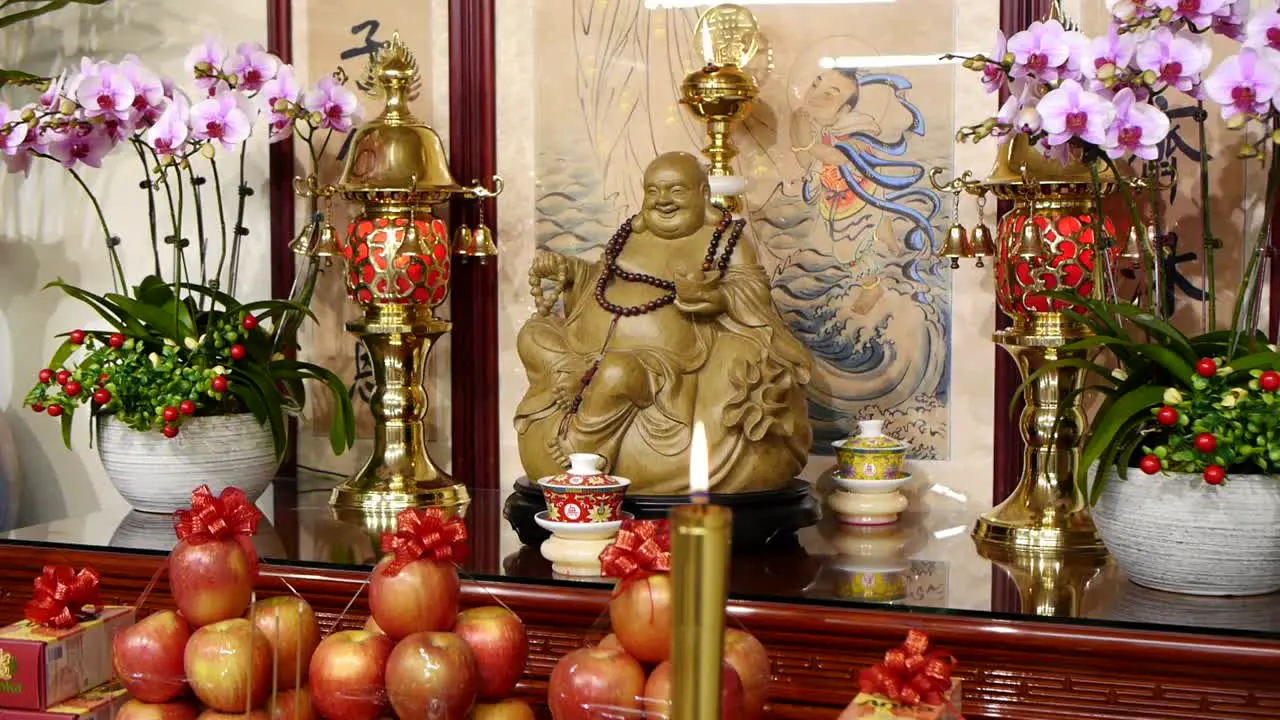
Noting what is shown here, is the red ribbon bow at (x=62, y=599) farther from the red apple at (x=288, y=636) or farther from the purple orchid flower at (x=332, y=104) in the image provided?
the purple orchid flower at (x=332, y=104)

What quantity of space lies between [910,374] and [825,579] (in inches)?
25.9

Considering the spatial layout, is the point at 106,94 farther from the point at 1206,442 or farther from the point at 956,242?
the point at 1206,442

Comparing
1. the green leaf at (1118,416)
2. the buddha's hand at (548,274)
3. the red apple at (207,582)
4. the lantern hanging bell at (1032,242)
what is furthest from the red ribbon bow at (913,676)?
the buddha's hand at (548,274)

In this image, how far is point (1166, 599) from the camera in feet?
5.03

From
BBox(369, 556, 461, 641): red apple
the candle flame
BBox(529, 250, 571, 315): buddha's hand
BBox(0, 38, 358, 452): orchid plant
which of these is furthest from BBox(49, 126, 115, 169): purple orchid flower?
the candle flame

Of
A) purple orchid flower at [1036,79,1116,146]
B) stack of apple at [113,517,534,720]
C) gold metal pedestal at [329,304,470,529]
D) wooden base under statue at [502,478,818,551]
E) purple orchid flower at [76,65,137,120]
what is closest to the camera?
stack of apple at [113,517,534,720]

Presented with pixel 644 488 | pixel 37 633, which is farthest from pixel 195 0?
pixel 37 633

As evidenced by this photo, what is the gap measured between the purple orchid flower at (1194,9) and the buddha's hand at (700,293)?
69 cm

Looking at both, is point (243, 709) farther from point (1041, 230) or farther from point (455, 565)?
point (1041, 230)

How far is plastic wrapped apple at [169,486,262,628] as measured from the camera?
104 centimetres

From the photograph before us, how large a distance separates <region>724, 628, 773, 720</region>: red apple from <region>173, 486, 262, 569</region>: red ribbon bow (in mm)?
404

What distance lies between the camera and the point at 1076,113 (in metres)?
1.56

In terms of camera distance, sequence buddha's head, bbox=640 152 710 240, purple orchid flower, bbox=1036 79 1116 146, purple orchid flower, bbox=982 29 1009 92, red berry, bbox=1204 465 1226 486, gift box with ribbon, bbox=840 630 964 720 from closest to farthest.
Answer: gift box with ribbon, bbox=840 630 964 720
red berry, bbox=1204 465 1226 486
purple orchid flower, bbox=1036 79 1116 146
purple orchid flower, bbox=982 29 1009 92
buddha's head, bbox=640 152 710 240

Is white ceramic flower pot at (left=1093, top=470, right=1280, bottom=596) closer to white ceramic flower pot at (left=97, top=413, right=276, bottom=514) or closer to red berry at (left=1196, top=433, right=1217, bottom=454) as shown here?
red berry at (left=1196, top=433, right=1217, bottom=454)
